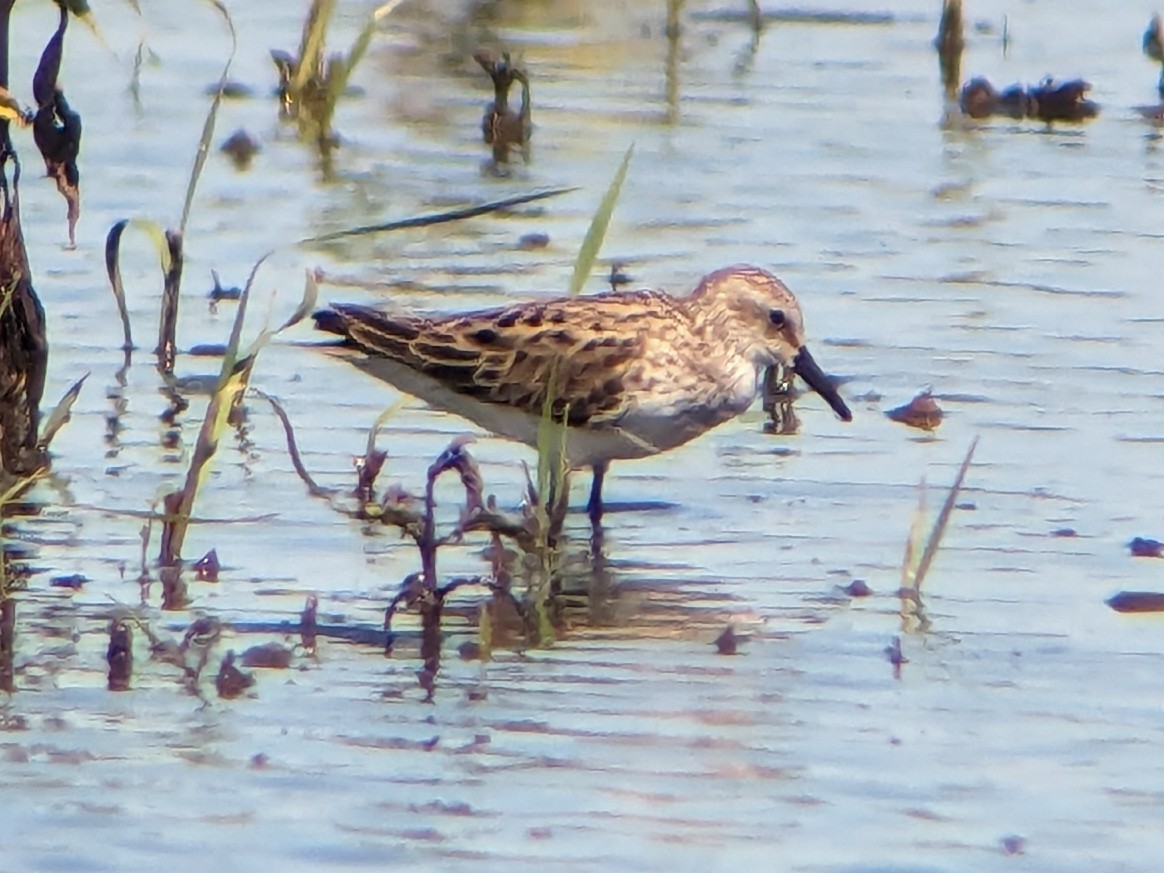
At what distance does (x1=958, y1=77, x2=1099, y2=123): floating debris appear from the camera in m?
13.3

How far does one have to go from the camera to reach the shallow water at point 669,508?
5.82m

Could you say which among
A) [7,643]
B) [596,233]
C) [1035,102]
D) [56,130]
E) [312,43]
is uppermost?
[56,130]

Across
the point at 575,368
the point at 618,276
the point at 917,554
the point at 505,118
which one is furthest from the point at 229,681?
the point at 505,118

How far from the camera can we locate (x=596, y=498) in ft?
26.9

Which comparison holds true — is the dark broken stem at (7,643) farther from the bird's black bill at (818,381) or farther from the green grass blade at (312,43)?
the green grass blade at (312,43)

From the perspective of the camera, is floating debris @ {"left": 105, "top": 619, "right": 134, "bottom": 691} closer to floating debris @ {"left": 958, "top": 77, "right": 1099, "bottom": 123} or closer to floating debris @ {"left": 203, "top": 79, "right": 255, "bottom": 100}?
floating debris @ {"left": 203, "top": 79, "right": 255, "bottom": 100}

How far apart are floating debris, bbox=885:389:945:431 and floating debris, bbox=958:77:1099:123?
454 cm

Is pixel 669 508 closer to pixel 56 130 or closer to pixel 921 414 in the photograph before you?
pixel 921 414

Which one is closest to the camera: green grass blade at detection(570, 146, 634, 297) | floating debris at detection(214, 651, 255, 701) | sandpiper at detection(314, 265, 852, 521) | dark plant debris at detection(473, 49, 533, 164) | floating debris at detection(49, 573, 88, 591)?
Result: floating debris at detection(214, 651, 255, 701)

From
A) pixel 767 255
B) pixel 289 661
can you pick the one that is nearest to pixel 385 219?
pixel 767 255

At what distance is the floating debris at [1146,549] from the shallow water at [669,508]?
0.04m

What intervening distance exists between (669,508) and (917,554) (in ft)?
3.70

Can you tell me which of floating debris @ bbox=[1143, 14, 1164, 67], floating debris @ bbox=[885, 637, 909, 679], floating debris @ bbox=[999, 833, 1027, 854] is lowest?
floating debris @ bbox=[885, 637, 909, 679]

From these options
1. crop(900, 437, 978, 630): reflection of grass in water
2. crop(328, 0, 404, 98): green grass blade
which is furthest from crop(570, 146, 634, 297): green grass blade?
crop(328, 0, 404, 98): green grass blade
